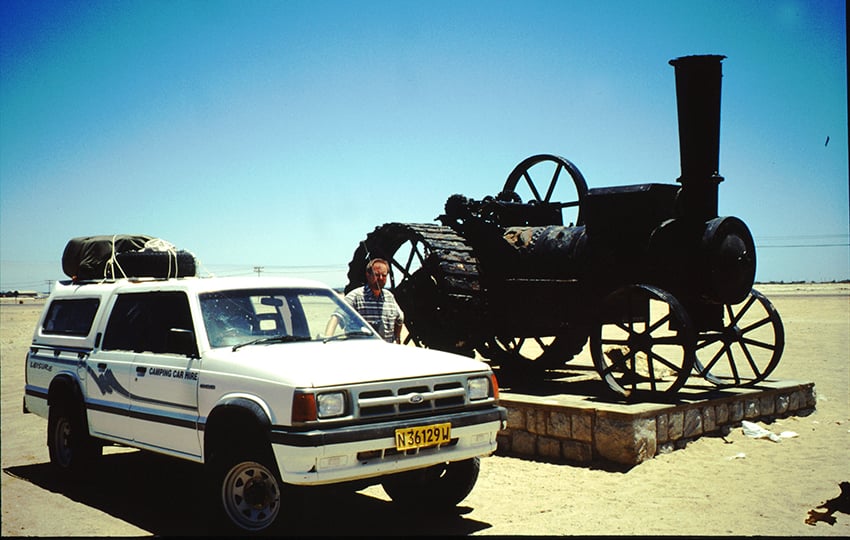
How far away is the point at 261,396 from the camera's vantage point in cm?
561

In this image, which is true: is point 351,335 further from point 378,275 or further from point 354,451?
point 378,275

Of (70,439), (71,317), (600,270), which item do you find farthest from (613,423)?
(71,317)

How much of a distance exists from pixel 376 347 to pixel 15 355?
1679cm

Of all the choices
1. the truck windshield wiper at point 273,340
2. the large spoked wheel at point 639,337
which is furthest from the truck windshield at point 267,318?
the large spoked wheel at point 639,337

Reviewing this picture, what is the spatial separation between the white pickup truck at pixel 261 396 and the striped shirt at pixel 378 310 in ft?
5.08

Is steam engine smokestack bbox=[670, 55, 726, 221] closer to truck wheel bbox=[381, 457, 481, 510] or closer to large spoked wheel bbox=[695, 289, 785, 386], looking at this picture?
large spoked wheel bbox=[695, 289, 785, 386]

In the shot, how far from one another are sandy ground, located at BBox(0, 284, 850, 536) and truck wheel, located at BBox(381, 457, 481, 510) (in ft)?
0.56

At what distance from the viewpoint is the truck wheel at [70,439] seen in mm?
7566

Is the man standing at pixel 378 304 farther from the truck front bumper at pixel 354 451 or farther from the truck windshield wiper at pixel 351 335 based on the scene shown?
the truck front bumper at pixel 354 451

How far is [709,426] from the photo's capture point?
9547 millimetres

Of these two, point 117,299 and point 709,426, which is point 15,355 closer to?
point 117,299

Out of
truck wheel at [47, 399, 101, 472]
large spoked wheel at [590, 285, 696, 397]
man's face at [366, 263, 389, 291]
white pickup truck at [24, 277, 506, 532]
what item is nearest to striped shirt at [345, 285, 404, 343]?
man's face at [366, 263, 389, 291]

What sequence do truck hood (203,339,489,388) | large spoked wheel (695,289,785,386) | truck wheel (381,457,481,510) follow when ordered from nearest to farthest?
1. truck hood (203,339,489,388)
2. truck wheel (381,457,481,510)
3. large spoked wheel (695,289,785,386)

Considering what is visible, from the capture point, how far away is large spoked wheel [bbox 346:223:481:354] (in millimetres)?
11820
